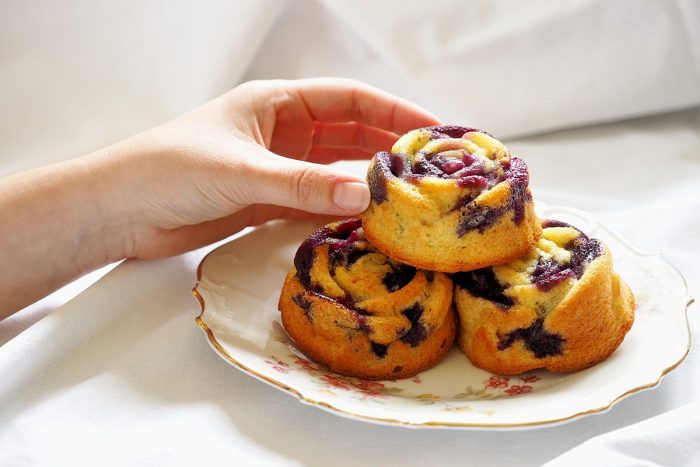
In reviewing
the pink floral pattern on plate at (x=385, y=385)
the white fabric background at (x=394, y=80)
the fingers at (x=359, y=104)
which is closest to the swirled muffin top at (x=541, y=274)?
the pink floral pattern on plate at (x=385, y=385)

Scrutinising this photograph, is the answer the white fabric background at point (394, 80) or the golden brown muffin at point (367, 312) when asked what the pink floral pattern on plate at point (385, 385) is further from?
the white fabric background at point (394, 80)

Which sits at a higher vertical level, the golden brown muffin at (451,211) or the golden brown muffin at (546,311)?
the golden brown muffin at (451,211)

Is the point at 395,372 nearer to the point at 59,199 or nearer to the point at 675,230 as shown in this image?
the point at 59,199

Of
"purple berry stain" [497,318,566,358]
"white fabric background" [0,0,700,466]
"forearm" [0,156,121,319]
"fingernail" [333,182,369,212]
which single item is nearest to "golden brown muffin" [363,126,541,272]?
"fingernail" [333,182,369,212]

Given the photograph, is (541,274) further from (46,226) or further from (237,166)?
(46,226)

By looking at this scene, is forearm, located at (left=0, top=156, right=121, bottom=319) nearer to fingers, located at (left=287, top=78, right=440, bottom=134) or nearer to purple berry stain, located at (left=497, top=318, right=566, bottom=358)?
fingers, located at (left=287, top=78, right=440, bottom=134)

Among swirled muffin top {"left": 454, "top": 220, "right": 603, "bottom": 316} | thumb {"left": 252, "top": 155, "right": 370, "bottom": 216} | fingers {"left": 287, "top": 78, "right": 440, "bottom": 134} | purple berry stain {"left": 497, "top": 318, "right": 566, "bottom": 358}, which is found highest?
thumb {"left": 252, "top": 155, "right": 370, "bottom": 216}

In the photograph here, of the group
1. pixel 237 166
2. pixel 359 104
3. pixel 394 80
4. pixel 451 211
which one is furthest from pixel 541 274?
pixel 394 80
